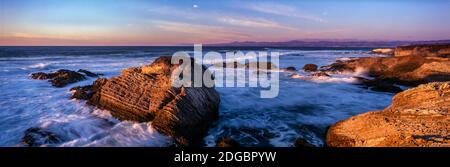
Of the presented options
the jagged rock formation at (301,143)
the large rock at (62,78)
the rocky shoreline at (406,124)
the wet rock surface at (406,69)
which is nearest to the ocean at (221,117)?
the jagged rock formation at (301,143)

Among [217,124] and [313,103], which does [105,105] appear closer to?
[217,124]

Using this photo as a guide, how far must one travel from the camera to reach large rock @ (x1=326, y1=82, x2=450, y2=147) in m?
5.64

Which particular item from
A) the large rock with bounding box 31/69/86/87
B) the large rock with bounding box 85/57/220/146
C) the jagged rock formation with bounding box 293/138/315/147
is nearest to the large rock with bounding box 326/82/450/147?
the jagged rock formation with bounding box 293/138/315/147

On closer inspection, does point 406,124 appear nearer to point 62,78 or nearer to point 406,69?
point 62,78

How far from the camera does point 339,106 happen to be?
41.8 feet

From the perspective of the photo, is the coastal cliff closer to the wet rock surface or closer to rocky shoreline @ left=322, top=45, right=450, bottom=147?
the wet rock surface

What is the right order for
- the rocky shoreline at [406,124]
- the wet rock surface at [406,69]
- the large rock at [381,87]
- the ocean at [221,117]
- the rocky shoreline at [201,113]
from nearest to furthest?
1. the rocky shoreline at [406,124]
2. the rocky shoreline at [201,113]
3. the ocean at [221,117]
4. the large rock at [381,87]
5. the wet rock surface at [406,69]

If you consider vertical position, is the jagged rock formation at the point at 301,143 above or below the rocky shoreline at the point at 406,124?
below

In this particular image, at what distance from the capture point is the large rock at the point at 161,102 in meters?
7.93

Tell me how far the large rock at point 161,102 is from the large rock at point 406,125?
11.8 feet

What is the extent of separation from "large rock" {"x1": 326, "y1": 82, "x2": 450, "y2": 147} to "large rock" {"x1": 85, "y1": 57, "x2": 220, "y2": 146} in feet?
11.8

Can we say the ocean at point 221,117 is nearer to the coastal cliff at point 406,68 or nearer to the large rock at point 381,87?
the large rock at point 381,87

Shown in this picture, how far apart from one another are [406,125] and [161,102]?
586 cm
